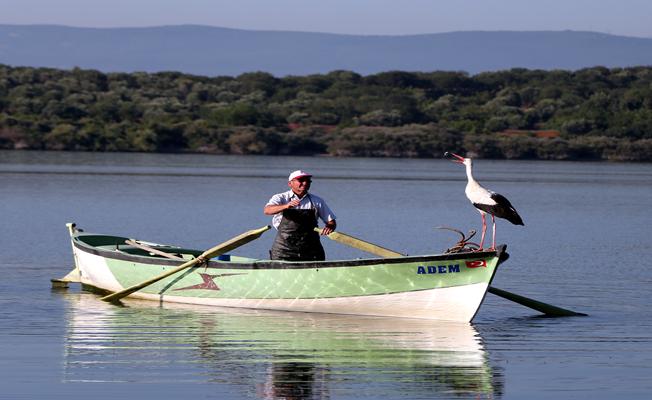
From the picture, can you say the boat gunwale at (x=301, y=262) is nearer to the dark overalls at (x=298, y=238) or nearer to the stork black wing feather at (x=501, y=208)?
the dark overalls at (x=298, y=238)

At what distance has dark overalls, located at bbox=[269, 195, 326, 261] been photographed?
18.1 metres

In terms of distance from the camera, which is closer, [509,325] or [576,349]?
[576,349]

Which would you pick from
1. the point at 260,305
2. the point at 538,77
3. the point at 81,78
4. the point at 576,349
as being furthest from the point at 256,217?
the point at 538,77

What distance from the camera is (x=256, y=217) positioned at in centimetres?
3772

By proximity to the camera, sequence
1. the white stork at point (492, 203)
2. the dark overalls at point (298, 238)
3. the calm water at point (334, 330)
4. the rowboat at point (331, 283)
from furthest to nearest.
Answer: the dark overalls at point (298, 238), the rowboat at point (331, 283), the white stork at point (492, 203), the calm water at point (334, 330)

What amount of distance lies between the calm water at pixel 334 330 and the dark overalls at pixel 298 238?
75 centimetres

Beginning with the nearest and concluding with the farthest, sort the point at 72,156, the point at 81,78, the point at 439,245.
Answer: the point at 439,245 → the point at 72,156 → the point at 81,78

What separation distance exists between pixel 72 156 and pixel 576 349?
205ft

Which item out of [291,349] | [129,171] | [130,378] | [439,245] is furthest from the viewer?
[129,171]

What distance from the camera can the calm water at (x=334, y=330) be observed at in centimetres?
1372

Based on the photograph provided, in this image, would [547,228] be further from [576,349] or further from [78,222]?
[576,349]

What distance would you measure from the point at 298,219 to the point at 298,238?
0.98 ft

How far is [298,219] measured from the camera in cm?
1808

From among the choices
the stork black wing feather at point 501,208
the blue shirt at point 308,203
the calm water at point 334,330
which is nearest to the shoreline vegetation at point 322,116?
the calm water at point 334,330
